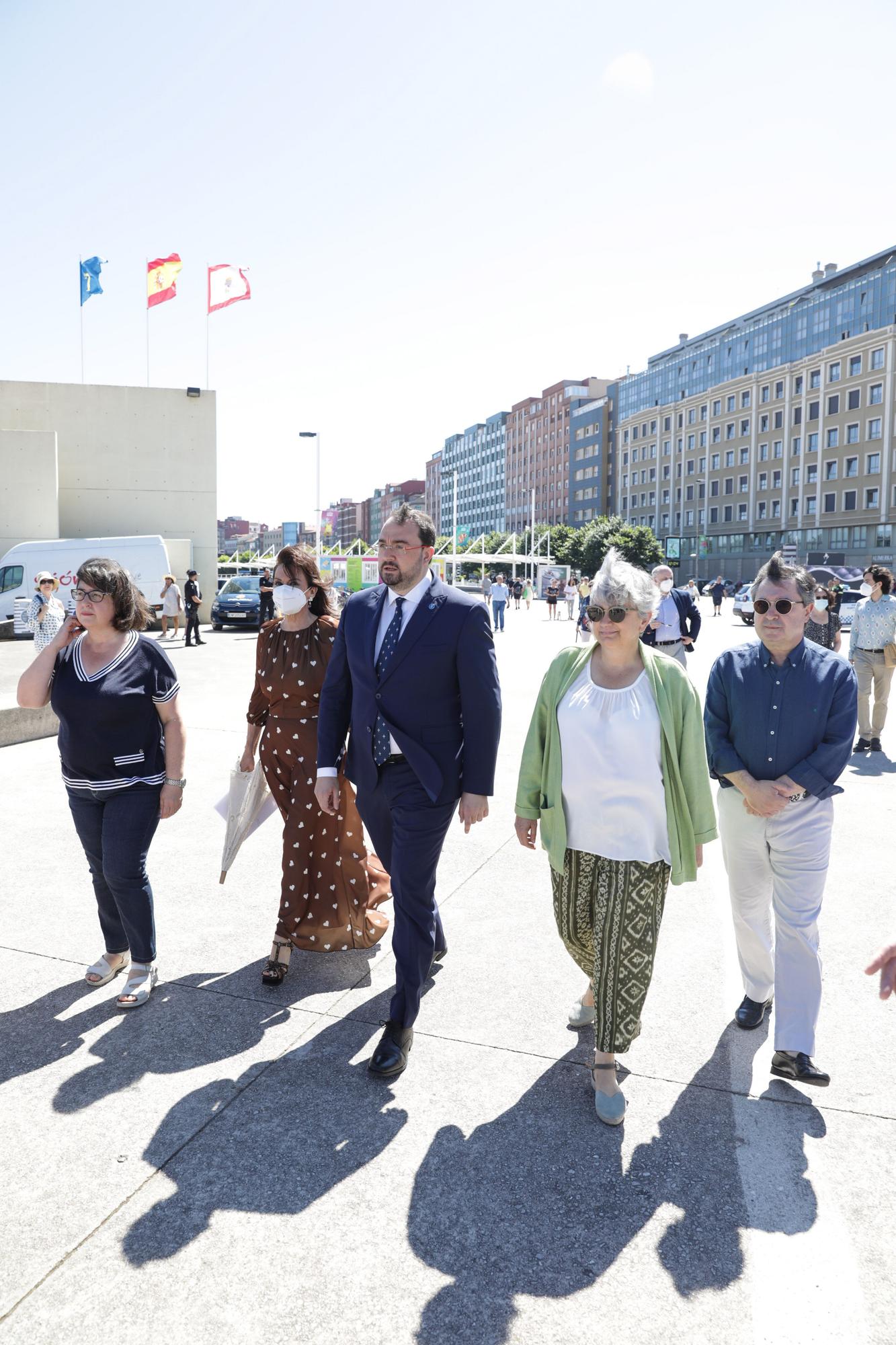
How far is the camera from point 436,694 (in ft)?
11.0

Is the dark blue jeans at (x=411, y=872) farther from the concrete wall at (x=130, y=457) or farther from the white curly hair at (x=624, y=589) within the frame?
the concrete wall at (x=130, y=457)

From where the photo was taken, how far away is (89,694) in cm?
362

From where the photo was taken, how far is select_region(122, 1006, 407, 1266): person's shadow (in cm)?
248

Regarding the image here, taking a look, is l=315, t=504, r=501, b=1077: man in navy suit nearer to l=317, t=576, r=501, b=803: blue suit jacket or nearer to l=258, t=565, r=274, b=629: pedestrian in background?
l=317, t=576, r=501, b=803: blue suit jacket

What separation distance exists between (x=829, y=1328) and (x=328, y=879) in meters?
2.51

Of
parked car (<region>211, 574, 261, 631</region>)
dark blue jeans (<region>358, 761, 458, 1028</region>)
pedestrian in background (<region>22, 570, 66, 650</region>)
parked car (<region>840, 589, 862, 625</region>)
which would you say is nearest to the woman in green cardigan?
dark blue jeans (<region>358, 761, 458, 1028</region>)

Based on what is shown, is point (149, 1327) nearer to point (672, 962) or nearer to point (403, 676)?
point (403, 676)

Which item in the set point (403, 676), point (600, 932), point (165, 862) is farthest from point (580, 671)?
point (165, 862)

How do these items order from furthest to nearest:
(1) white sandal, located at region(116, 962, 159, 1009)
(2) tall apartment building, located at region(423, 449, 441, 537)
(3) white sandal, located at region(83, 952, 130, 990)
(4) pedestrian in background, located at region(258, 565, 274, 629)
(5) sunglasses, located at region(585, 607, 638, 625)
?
(2) tall apartment building, located at region(423, 449, 441, 537), (4) pedestrian in background, located at region(258, 565, 274, 629), (3) white sandal, located at region(83, 952, 130, 990), (1) white sandal, located at region(116, 962, 159, 1009), (5) sunglasses, located at region(585, 607, 638, 625)

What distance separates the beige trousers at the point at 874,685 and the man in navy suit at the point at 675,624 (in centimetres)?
177

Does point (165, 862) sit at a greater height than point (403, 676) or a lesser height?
lesser

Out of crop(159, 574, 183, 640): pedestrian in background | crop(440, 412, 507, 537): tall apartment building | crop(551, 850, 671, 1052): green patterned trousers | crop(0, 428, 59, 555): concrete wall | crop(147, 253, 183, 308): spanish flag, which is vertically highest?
crop(440, 412, 507, 537): tall apartment building

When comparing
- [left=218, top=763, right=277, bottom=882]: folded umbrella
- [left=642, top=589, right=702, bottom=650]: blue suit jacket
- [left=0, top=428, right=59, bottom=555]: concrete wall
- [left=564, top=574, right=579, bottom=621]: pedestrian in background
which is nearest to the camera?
[left=218, top=763, right=277, bottom=882]: folded umbrella

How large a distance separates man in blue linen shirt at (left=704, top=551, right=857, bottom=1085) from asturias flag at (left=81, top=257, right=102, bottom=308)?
34989 mm
